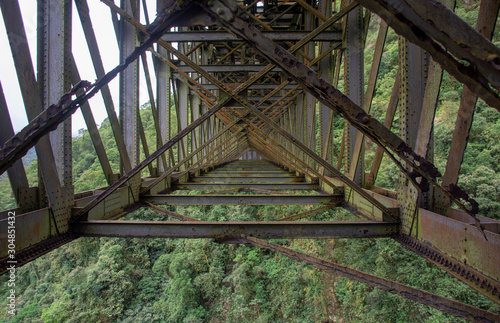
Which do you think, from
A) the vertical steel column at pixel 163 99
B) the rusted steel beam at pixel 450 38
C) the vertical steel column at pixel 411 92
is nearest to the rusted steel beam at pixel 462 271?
the vertical steel column at pixel 411 92

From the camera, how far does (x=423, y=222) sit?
3146mm

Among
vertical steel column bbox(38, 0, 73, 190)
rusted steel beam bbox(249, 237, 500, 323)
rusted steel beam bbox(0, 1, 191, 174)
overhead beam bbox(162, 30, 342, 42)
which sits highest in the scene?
overhead beam bbox(162, 30, 342, 42)

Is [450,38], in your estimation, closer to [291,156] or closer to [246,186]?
[291,156]

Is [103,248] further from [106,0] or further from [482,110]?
[482,110]

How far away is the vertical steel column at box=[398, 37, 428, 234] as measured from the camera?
3.35 metres

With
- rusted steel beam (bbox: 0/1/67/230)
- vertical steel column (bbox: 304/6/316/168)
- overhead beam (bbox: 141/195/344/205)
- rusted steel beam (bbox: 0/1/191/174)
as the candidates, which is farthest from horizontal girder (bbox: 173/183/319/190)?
rusted steel beam (bbox: 0/1/191/174)

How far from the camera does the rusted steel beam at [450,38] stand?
3.87 feet

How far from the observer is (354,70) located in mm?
5180

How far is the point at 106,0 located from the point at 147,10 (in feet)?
8.30

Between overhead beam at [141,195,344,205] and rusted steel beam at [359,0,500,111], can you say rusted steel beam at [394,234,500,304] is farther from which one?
overhead beam at [141,195,344,205]

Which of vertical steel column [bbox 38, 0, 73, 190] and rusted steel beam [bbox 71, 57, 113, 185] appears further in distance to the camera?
rusted steel beam [bbox 71, 57, 113, 185]

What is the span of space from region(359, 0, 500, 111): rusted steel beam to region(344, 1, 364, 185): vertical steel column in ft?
12.4

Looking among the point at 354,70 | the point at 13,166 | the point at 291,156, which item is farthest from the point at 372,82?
the point at 13,166

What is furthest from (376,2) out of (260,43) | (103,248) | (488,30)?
(103,248)
